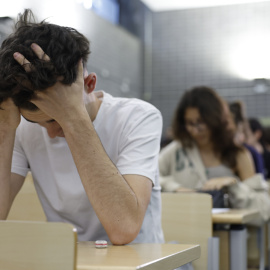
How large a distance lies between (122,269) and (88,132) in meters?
0.48

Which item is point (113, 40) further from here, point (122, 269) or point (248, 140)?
point (122, 269)

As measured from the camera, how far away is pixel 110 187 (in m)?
1.17

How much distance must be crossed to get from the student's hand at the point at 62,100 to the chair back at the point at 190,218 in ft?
2.56

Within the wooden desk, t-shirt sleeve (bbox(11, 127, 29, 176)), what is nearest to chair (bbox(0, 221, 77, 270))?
t-shirt sleeve (bbox(11, 127, 29, 176))

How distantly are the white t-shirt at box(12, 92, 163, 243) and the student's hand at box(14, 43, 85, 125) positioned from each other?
0.19 meters

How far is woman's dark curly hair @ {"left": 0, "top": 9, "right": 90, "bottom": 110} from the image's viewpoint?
1153 millimetres

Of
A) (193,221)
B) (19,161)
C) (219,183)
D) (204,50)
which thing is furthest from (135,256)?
(204,50)

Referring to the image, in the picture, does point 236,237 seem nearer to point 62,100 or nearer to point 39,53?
point 62,100

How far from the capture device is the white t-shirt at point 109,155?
4.42ft

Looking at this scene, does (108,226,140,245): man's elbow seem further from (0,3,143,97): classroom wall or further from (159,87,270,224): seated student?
(0,3,143,97): classroom wall

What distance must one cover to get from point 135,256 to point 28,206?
3.39 feet

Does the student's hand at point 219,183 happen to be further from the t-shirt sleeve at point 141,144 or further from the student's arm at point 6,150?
the student's arm at point 6,150

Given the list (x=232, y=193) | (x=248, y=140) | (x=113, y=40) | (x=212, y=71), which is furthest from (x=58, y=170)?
(x=212, y=71)

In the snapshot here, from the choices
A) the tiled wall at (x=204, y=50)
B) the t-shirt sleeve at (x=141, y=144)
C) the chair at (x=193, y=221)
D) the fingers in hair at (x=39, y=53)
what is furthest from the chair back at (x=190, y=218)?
the tiled wall at (x=204, y=50)
